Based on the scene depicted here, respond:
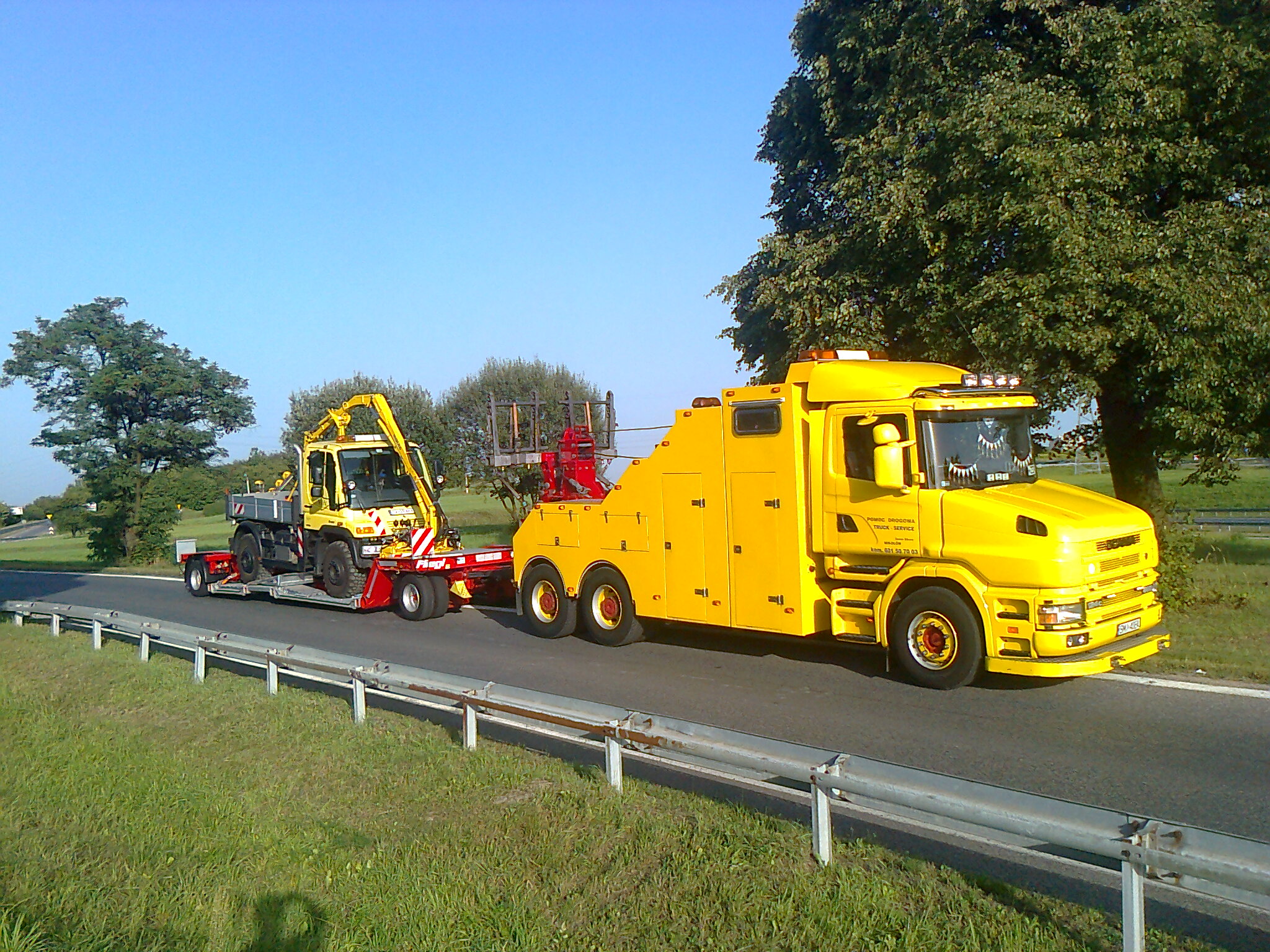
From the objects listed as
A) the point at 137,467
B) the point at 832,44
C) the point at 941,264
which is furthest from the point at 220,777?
the point at 137,467

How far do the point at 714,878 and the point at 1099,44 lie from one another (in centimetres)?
1235

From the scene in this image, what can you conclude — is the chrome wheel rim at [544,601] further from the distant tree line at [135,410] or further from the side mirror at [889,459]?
the distant tree line at [135,410]

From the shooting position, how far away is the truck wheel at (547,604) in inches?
540

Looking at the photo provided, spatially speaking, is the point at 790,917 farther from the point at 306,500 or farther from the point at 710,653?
→ the point at 306,500

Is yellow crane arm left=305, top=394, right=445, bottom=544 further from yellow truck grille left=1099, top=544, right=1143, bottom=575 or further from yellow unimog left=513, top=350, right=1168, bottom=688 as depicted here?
yellow truck grille left=1099, top=544, right=1143, bottom=575

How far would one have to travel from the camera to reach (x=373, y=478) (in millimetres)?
18328

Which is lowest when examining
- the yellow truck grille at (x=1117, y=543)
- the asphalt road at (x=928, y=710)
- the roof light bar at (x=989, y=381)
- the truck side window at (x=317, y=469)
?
the asphalt road at (x=928, y=710)

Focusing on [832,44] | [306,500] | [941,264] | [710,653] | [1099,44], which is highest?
[832,44]

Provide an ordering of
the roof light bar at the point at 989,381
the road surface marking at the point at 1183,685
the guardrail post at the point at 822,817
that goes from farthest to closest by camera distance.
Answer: the roof light bar at the point at 989,381 < the road surface marking at the point at 1183,685 < the guardrail post at the point at 822,817

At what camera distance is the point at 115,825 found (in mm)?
6273

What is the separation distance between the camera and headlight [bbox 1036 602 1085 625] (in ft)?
29.0

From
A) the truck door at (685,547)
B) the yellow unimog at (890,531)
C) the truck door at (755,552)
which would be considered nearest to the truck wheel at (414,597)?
the yellow unimog at (890,531)

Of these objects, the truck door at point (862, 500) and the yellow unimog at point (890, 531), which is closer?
the yellow unimog at point (890, 531)

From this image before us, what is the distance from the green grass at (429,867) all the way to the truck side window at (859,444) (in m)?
4.57
